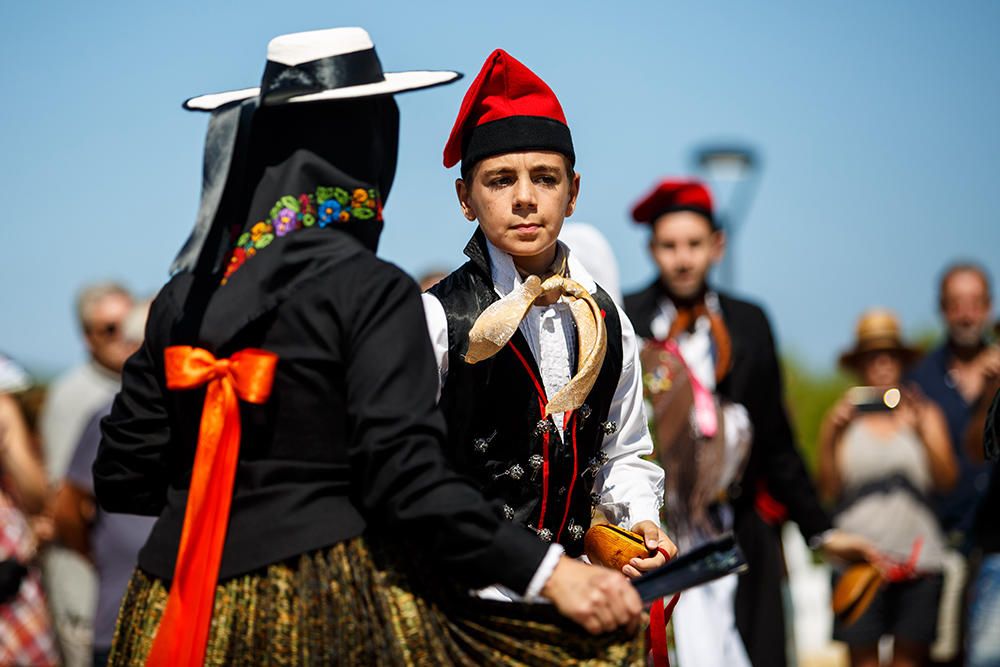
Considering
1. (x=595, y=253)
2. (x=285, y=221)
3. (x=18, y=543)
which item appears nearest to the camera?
(x=285, y=221)

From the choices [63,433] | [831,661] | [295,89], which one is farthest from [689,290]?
[831,661]

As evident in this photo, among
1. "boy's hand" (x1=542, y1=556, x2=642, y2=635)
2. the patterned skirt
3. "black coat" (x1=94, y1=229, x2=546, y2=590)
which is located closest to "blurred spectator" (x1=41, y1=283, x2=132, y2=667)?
"black coat" (x1=94, y1=229, x2=546, y2=590)

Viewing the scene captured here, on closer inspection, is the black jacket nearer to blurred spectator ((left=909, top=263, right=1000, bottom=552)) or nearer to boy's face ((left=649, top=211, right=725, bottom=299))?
boy's face ((left=649, top=211, right=725, bottom=299))

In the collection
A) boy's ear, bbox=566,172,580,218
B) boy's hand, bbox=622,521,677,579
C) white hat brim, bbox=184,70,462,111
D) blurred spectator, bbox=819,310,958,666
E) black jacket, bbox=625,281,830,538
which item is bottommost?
blurred spectator, bbox=819,310,958,666

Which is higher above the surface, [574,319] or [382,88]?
[382,88]

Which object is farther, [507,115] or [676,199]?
[676,199]

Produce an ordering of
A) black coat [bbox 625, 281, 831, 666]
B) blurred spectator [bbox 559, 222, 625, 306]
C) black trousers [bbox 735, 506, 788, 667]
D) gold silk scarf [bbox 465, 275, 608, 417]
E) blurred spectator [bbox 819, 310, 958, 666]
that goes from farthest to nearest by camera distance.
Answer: blurred spectator [bbox 819, 310, 958, 666]
black coat [bbox 625, 281, 831, 666]
black trousers [bbox 735, 506, 788, 667]
blurred spectator [bbox 559, 222, 625, 306]
gold silk scarf [bbox 465, 275, 608, 417]

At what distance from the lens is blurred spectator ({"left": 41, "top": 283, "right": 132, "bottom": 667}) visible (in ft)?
20.6

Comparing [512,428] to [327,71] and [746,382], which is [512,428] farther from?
[746,382]

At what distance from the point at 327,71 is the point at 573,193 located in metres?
0.74

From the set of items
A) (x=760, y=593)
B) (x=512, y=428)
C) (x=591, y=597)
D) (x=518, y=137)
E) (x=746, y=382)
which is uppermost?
(x=518, y=137)

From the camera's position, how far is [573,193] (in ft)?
11.6

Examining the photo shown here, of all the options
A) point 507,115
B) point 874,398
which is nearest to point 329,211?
point 507,115

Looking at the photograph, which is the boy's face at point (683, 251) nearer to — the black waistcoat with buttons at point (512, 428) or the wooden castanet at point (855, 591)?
the wooden castanet at point (855, 591)
